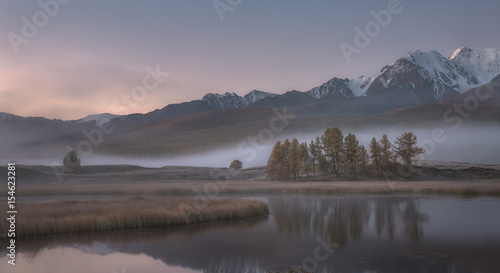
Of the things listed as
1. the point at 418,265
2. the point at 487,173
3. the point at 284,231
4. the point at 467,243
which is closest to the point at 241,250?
the point at 284,231

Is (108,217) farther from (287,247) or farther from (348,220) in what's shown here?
(348,220)

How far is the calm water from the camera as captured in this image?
19141 millimetres

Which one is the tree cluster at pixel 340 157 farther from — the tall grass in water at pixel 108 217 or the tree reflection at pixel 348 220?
the tall grass in water at pixel 108 217

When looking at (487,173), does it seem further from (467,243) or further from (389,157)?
(467,243)

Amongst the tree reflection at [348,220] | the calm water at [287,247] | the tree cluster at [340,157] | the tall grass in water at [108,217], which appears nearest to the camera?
the calm water at [287,247]

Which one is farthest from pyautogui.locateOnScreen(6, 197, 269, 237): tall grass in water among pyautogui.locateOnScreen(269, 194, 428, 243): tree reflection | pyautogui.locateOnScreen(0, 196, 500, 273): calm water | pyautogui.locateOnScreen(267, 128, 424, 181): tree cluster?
pyautogui.locateOnScreen(267, 128, 424, 181): tree cluster

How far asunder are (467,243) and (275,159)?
3510 inches

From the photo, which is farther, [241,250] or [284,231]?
[284,231]

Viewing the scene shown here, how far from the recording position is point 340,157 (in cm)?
10575

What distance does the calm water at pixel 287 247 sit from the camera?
19141 mm

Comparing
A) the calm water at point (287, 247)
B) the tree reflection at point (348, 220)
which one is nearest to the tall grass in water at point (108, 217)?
the calm water at point (287, 247)

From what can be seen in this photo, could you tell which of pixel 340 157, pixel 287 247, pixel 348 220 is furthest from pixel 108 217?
pixel 340 157

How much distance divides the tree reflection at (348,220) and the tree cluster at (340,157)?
5955 centimetres

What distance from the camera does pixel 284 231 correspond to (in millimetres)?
29141
